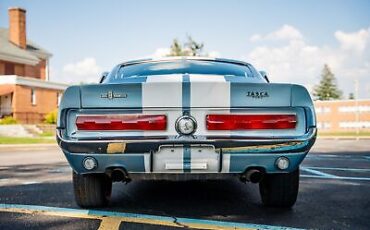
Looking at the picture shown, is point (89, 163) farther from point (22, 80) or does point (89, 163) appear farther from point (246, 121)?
point (22, 80)

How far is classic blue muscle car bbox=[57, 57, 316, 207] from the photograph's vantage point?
2938 mm

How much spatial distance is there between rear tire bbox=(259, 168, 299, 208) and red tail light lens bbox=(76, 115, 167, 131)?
4.01ft

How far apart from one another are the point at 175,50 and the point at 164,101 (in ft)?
142

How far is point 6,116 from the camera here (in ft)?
92.0

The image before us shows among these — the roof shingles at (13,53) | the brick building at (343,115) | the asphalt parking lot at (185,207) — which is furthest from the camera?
the brick building at (343,115)

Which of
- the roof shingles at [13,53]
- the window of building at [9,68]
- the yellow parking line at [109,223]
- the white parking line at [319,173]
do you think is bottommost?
the white parking line at [319,173]

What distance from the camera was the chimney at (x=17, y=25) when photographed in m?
35.7

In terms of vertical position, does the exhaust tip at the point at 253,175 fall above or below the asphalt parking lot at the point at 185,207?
above

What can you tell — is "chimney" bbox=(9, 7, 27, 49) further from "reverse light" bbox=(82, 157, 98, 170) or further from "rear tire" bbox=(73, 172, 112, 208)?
"reverse light" bbox=(82, 157, 98, 170)

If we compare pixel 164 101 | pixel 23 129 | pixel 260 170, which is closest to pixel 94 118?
pixel 164 101

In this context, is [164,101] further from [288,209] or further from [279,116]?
[288,209]

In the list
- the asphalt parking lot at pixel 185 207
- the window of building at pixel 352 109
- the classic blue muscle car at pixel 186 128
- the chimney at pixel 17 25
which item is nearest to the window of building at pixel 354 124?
the window of building at pixel 352 109

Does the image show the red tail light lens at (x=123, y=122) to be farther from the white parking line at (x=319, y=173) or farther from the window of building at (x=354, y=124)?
the window of building at (x=354, y=124)

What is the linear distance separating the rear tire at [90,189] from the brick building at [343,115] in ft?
146
